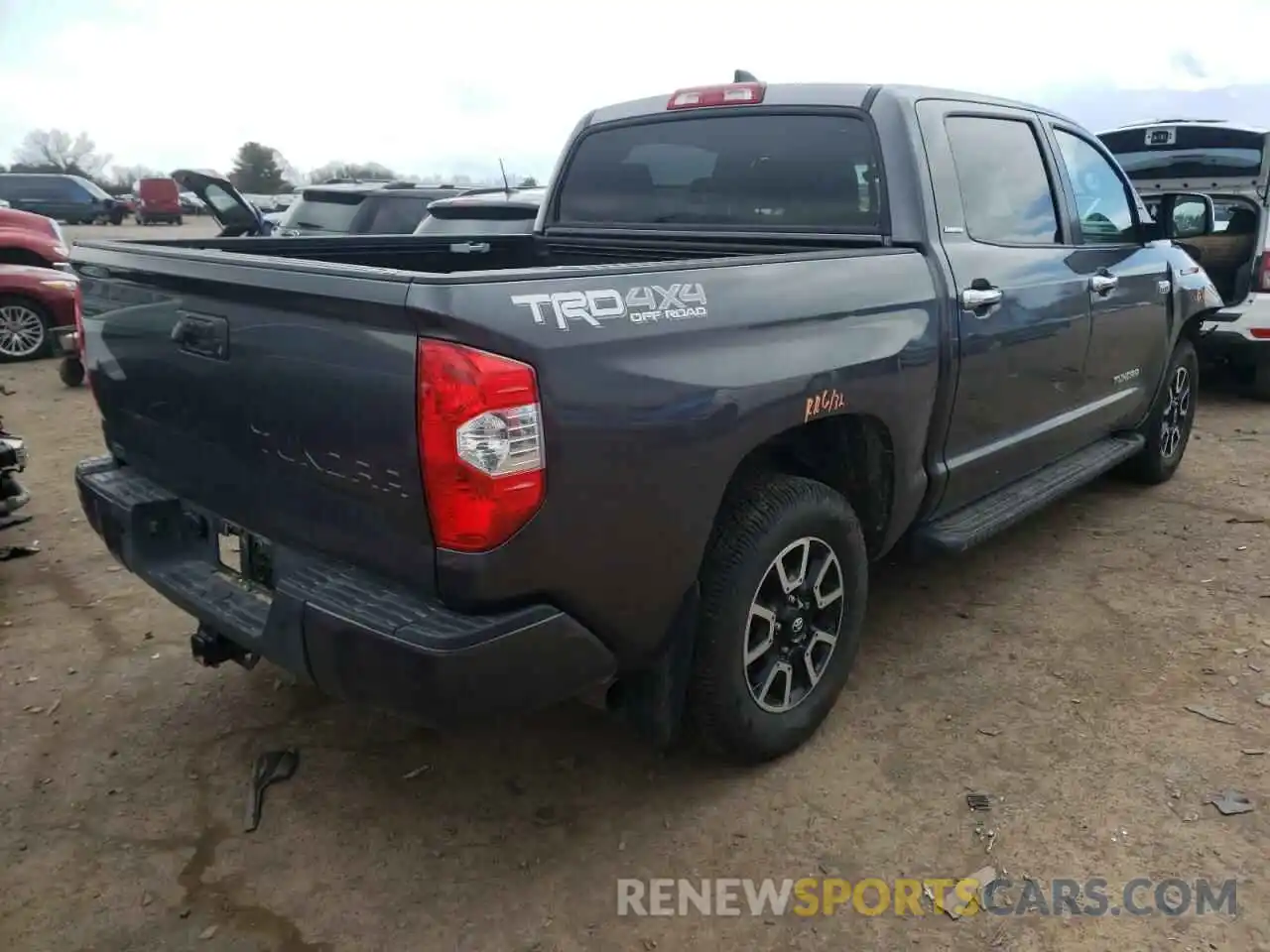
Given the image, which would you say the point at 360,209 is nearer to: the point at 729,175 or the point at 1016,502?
the point at 729,175

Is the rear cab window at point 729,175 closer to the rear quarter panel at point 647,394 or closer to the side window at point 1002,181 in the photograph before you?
the side window at point 1002,181

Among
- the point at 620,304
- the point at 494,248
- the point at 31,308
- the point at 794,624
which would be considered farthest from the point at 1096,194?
the point at 31,308

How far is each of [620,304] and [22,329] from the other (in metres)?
9.93

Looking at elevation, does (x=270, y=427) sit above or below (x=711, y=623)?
above

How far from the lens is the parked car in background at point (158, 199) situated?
124ft

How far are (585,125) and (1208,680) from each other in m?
3.26

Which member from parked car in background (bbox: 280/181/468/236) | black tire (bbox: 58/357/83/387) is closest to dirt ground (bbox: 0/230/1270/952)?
black tire (bbox: 58/357/83/387)

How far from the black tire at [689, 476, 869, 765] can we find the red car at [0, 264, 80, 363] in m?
9.26

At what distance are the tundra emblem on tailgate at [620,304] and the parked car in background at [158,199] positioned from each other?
134 ft

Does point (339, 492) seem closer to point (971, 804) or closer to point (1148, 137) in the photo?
point (971, 804)

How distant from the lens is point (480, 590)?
6.85 feet

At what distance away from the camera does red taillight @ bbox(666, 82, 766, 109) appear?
3701 mm

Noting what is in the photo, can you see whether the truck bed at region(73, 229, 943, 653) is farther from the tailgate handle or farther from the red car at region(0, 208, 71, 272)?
the red car at region(0, 208, 71, 272)

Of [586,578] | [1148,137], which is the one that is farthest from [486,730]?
[1148,137]
